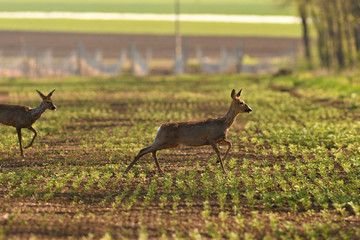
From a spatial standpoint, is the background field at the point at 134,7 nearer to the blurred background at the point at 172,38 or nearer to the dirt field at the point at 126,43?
the blurred background at the point at 172,38

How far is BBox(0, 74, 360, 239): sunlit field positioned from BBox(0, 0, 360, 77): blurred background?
17467 millimetres

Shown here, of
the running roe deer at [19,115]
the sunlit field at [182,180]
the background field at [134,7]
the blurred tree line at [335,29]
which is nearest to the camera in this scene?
the sunlit field at [182,180]

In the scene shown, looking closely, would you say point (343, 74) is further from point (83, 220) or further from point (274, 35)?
point (274, 35)

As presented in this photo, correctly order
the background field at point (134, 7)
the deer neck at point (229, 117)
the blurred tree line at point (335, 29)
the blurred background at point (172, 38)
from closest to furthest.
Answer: the deer neck at point (229, 117) < the blurred tree line at point (335, 29) < the blurred background at point (172, 38) < the background field at point (134, 7)

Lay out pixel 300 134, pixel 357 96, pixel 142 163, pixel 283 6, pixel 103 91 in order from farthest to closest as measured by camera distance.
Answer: pixel 283 6 → pixel 103 91 → pixel 357 96 → pixel 300 134 → pixel 142 163

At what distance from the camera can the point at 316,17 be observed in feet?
168

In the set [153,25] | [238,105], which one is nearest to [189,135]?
[238,105]

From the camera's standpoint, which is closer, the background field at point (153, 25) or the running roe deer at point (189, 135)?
the running roe deer at point (189, 135)

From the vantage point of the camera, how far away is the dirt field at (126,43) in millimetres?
81438

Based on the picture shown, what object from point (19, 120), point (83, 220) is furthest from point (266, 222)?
point (19, 120)

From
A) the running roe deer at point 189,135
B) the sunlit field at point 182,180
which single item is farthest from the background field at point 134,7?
the running roe deer at point 189,135

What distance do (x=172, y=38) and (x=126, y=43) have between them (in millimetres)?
9644

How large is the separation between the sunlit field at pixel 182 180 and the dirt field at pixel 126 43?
57615mm

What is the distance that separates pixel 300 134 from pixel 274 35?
95.5 meters
